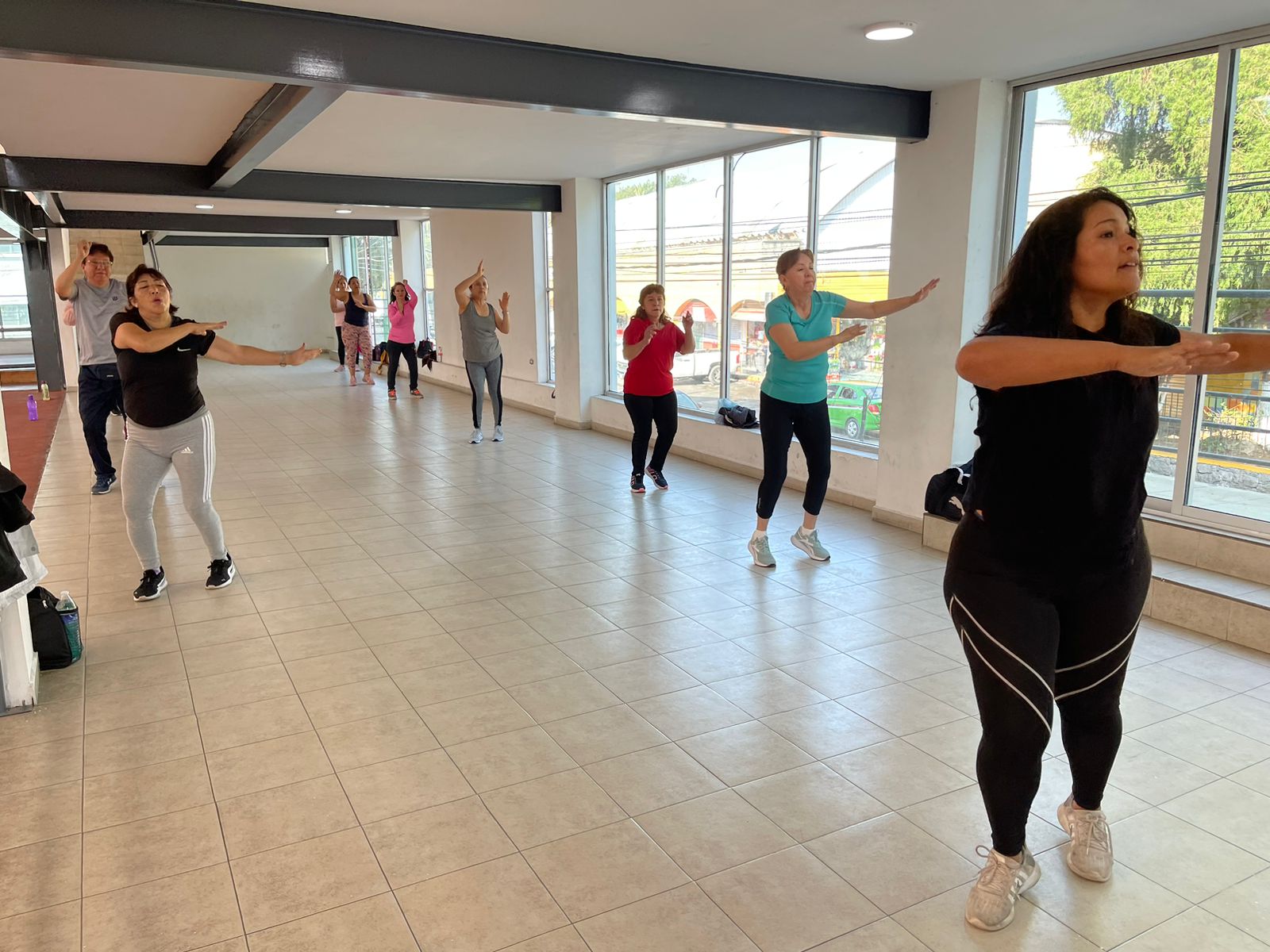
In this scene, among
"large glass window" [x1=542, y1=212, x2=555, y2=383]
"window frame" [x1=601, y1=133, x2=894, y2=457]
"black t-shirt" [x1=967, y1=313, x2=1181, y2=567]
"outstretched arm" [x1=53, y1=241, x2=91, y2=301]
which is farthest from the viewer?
"large glass window" [x1=542, y1=212, x2=555, y2=383]

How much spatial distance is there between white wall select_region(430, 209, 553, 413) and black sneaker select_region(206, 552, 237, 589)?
5.93 meters

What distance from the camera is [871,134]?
506cm

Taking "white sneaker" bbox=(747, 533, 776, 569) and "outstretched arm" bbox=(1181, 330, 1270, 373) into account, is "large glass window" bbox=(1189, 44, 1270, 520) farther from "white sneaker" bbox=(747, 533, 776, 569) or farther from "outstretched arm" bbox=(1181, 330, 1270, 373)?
"outstretched arm" bbox=(1181, 330, 1270, 373)

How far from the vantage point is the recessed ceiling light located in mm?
3771

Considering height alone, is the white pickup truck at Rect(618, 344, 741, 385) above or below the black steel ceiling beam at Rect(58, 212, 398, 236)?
below

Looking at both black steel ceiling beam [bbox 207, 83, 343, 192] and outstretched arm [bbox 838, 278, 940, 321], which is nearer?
black steel ceiling beam [bbox 207, 83, 343, 192]

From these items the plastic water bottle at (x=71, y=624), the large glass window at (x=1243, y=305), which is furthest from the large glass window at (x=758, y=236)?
the plastic water bottle at (x=71, y=624)

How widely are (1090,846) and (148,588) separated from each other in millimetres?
4076

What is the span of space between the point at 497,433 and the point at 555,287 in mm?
1841

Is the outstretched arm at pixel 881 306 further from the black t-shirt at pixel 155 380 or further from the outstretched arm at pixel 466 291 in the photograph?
the outstretched arm at pixel 466 291

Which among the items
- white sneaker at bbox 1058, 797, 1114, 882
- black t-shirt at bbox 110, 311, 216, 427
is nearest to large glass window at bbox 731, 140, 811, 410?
black t-shirt at bbox 110, 311, 216, 427

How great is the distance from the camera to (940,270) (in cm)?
522

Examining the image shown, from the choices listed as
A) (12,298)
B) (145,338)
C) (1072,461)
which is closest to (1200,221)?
(1072,461)

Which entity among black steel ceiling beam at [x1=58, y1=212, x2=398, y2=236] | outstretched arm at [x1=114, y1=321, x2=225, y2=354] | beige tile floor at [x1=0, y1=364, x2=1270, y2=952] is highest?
black steel ceiling beam at [x1=58, y1=212, x2=398, y2=236]
